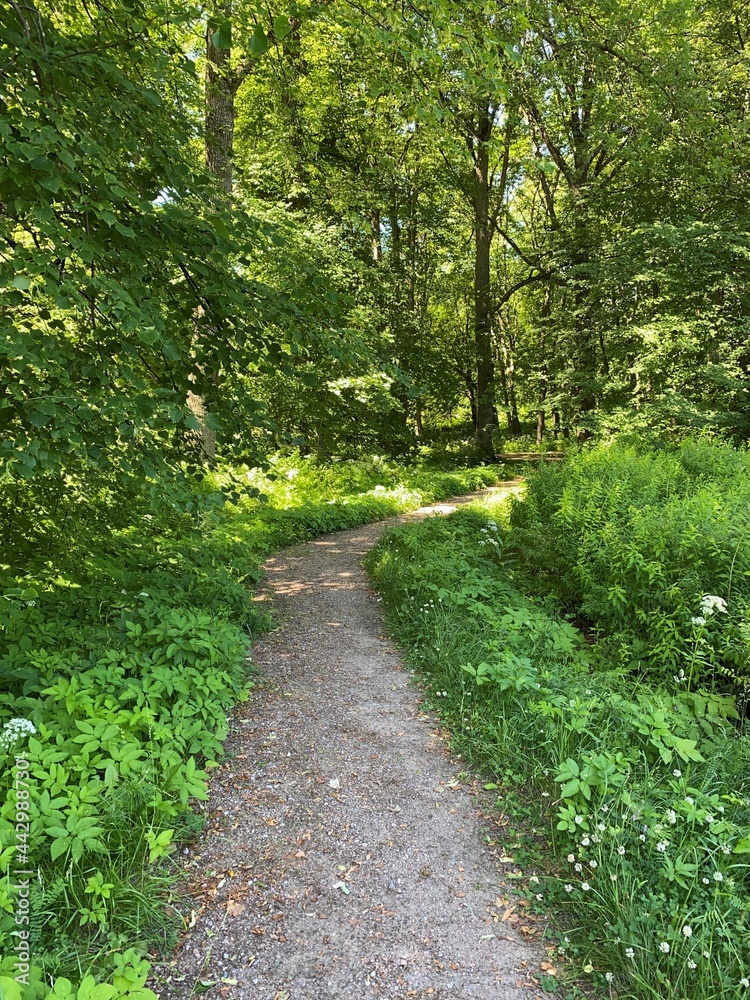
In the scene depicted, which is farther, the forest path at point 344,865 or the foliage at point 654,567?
the foliage at point 654,567

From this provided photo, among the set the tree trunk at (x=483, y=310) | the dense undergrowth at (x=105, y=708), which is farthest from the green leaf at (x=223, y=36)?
the tree trunk at (x=483, y=310)

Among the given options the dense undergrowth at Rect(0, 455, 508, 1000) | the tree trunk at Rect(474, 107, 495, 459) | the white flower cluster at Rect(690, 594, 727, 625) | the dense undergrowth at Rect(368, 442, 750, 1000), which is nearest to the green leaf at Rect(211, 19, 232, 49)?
the dense undergrowth at Rect(0, 455, 508, 1000)

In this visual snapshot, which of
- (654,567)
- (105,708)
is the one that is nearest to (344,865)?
(105,708)

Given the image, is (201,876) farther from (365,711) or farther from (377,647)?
(377,647)

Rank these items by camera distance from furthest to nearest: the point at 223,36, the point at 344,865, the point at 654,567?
the point at 654,567 < the point at 344,865 < the point at 223,36

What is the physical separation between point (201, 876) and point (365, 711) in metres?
1.65

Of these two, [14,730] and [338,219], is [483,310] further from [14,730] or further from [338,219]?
[14,730]

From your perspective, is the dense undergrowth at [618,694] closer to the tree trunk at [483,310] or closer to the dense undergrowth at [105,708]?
the dense undergrowth at [105,708]

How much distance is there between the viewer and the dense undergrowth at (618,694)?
7.27 ft

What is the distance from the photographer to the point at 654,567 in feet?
14.0

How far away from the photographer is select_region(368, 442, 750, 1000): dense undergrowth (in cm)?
221

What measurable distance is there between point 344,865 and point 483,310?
1653 centimetres

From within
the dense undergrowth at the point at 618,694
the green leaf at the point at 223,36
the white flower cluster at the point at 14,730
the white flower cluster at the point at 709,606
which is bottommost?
the dense undergrowth at the point at 618,694

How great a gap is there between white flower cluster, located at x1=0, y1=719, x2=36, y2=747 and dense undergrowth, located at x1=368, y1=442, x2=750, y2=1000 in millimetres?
2368
